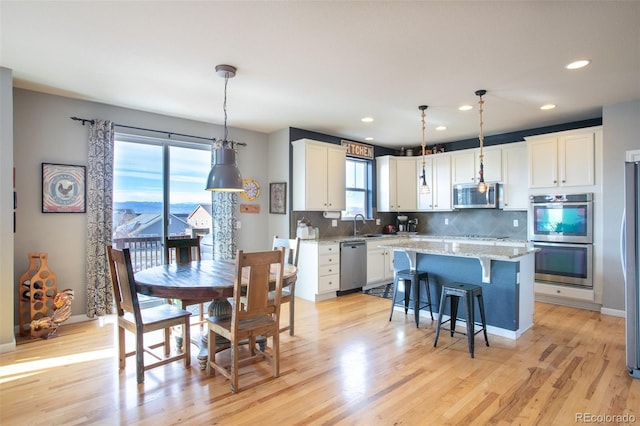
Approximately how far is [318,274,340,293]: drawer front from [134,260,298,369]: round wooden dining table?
185 cm

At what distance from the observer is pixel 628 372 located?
2.70 m

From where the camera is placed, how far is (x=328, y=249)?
5133mm

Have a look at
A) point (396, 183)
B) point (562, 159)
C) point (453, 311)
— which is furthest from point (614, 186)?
point (396, 183)

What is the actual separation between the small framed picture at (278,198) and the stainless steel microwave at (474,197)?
3.05 metres

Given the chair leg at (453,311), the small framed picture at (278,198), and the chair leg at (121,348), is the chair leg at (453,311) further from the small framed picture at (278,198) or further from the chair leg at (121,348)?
the chair leg at (121,348)

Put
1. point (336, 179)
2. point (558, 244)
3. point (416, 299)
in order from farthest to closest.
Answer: point (336, 179) < point (558, 244) < point (416, 299)

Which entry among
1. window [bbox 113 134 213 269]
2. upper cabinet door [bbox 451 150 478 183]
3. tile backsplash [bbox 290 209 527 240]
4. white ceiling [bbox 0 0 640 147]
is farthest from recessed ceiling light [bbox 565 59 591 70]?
window [bbox 113 134 213 269]

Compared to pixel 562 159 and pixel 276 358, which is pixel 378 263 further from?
pixel 276 358

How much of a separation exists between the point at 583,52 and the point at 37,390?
4.98 meters

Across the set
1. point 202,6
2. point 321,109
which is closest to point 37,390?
point 202,6

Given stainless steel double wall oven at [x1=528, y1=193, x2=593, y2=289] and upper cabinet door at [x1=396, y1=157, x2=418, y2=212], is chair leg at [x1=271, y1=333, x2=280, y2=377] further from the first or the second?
upper cabinet door at [x1=396, y1=157, x2=418, y2=212]

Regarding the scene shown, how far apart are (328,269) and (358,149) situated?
248 cm

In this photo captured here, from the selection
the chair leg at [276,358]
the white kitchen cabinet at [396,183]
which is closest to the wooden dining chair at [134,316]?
the chair leg at [276,358]

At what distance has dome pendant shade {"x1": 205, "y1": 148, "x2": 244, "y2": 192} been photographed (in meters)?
3.22
